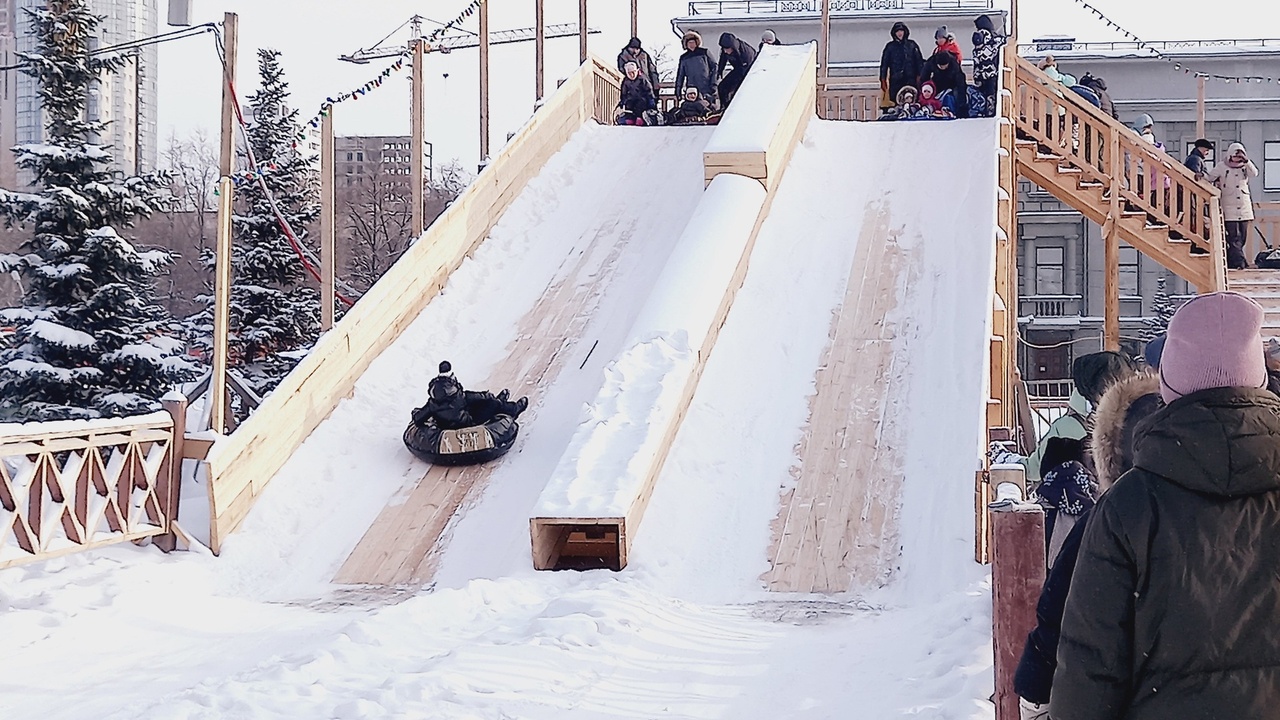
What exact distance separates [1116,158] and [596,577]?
367 inches

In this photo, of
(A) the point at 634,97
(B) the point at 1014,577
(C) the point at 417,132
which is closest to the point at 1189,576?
(B) the point at 1014,577

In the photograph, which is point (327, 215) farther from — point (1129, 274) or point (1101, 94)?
point (1129, 274)

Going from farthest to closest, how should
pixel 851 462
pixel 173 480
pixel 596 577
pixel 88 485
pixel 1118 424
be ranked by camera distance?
pixel 851 462, pixel 173 480, pixel 88 485, pixel 596 577, pixel 1118 424

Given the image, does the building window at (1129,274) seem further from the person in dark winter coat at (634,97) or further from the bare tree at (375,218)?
the person in dark winter coat at (634,97)

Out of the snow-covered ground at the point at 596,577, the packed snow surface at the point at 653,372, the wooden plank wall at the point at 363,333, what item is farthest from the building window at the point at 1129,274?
the packed snow surface at the point at 653,372

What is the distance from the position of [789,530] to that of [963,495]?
102 centimetres

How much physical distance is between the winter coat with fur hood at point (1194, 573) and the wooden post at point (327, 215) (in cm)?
952

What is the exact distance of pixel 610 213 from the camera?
12602 mm

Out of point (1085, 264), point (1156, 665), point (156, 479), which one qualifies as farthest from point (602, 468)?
point (1085, 264)

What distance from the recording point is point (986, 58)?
15016mm

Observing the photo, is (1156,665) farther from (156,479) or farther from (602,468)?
(156,479)

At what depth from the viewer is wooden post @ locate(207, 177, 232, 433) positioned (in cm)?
816

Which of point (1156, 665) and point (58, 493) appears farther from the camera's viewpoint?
point (58, 493)

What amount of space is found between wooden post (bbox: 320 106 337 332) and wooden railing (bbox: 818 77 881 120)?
23.2 ft
